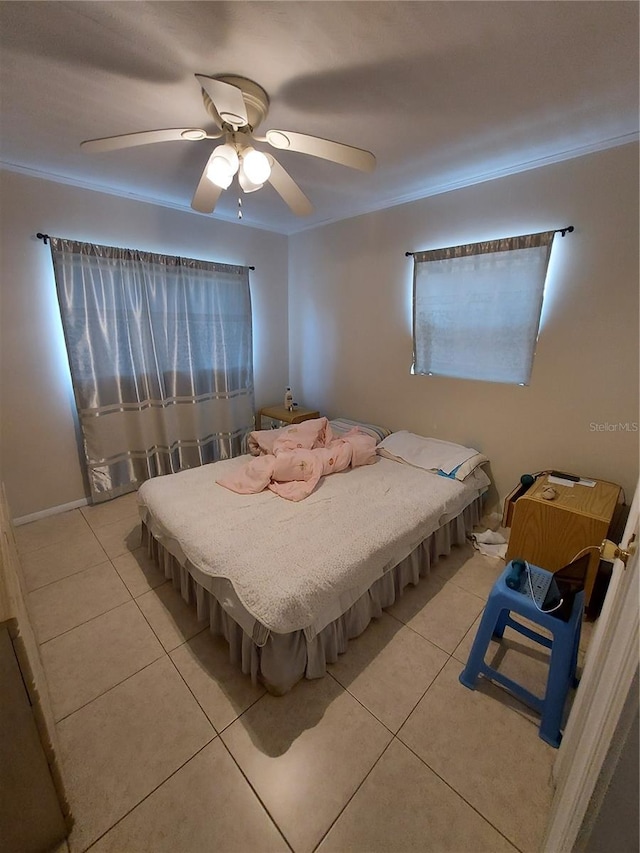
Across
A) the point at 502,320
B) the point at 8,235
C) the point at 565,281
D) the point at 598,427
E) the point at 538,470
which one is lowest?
the point at 538,470

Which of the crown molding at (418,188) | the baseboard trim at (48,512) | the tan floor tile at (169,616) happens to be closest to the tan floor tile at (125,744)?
the tan floor tile at (169,616)

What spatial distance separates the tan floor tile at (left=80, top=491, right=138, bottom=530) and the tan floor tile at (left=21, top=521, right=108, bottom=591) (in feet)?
0.56

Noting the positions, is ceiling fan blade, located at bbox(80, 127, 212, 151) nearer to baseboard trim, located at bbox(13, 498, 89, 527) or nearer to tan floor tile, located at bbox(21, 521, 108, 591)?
tan floor tile, located at bbox(21, 521, 108, 591)

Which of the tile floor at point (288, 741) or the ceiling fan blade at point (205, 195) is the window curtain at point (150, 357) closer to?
the ceiling fan blade at point (205, 195)

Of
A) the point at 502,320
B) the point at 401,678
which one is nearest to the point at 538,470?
the point at 502,320

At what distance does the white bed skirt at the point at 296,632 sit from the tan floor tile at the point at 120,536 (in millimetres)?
205

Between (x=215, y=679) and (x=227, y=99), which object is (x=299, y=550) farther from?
(x=227, y=99)

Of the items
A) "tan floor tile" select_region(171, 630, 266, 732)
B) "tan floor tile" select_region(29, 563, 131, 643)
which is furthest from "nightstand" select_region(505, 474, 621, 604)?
"tan floor tile" select_region(29, 563, 131, 643)

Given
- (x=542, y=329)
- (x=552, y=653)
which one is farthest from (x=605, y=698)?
(x=542, y=329)

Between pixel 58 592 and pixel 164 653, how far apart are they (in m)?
0.84

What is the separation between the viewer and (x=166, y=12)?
41.3 inches

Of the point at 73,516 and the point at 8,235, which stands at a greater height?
the point at 8,235

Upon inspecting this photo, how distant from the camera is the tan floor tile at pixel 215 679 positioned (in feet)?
4.46

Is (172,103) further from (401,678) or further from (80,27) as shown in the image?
(401,678)
